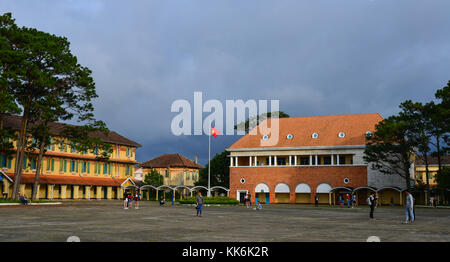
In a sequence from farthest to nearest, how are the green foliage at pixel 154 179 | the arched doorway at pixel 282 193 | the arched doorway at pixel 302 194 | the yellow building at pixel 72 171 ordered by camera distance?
the green foliage at pixel 154 179, the arched doorway at pixel 282 193, the arched doorway at pixel 302 194, the yellow building at pixel 72 171

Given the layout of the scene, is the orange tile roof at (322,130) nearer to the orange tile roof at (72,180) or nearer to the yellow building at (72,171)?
the yellow building at (72,171)

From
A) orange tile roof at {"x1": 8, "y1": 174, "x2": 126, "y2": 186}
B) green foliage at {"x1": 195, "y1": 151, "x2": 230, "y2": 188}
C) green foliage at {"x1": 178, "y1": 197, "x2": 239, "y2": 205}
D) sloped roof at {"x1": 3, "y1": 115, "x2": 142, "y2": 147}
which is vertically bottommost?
green foliage at {"x1": 178, "y1": 197, "x2": 239, "y2": 205}

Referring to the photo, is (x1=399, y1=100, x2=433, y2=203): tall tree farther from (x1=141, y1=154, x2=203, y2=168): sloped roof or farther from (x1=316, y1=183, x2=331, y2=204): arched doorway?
(x1=141, y1=154, x2=203, y2=168): sloped roof

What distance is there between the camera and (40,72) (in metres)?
42.3

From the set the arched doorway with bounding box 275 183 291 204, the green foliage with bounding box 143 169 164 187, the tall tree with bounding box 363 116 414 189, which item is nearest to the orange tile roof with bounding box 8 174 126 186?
the green foliage with bounding box 143 169 164 187

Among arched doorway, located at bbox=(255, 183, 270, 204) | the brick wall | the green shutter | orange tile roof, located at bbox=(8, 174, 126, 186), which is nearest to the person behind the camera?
the green shutter

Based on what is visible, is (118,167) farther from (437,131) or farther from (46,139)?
(437,131)

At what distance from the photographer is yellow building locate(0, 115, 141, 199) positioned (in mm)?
60988

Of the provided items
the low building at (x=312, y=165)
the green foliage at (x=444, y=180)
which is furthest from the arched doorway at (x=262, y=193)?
the green foliage at (x=444, y=180)

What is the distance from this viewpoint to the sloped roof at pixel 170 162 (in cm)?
8912

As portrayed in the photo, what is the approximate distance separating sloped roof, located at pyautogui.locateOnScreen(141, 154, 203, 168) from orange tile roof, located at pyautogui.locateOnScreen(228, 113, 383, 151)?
836 inches

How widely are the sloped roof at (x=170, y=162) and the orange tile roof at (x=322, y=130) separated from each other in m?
21.2
